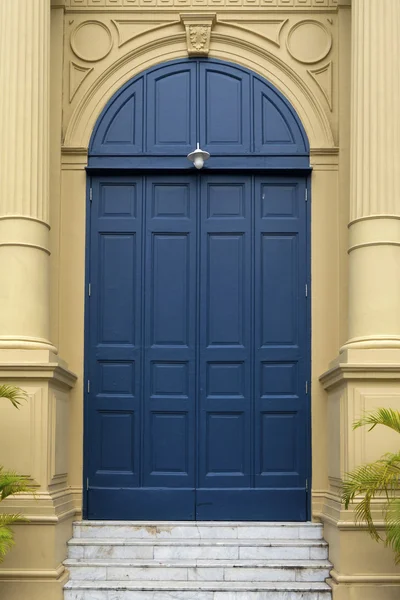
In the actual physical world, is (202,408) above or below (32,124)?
below

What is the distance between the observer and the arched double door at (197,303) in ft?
30.7

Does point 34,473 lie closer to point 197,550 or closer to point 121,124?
point 197,550

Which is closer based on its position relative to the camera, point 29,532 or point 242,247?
point 29,532

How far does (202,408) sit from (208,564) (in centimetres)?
155

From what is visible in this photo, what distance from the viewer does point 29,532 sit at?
26.9ft

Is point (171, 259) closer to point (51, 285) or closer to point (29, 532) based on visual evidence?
point (51, 285)

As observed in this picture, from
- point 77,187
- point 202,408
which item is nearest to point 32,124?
point 77,187

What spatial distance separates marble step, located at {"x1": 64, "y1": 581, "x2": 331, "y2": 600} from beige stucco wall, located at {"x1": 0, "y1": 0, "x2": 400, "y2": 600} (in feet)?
2.75

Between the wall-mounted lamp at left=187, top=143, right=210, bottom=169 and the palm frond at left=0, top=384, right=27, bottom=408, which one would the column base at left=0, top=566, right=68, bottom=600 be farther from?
the wall-mounted lamp at left=187, top=143, right=210, bottom=169

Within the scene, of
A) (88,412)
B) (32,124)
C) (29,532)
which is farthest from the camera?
(88,412)

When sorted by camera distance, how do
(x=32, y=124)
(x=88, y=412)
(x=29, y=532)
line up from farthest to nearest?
(x=88, y=412) < (x=32, y=124) < (x=29, y=532)

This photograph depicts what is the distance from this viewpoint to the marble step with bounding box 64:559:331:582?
328 inches

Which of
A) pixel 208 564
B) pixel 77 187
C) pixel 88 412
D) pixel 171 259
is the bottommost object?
pixel 208 564

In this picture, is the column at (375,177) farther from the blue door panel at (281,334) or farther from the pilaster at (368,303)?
the blue door panel at (281,334)
